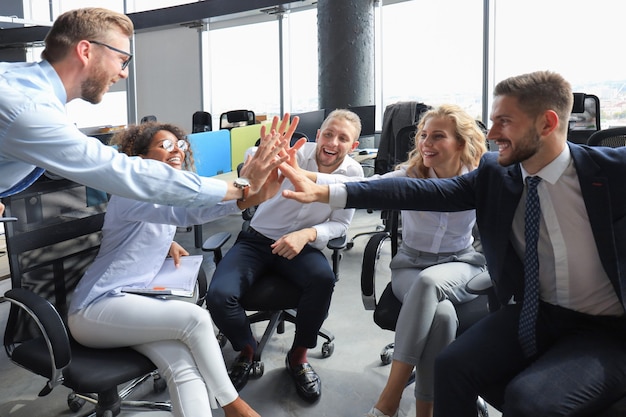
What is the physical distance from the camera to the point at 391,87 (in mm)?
8531

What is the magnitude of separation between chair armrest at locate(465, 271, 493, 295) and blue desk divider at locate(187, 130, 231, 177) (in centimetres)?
311

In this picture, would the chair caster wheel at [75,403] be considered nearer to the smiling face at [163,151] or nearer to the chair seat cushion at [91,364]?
Answer: the chair seat cushion at [91,364]

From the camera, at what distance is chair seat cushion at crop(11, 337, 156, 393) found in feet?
5.94

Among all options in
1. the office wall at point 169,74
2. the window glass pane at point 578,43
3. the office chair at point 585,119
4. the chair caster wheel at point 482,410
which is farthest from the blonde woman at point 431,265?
the office wall at point 169,74

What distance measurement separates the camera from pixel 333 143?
285 centimetres

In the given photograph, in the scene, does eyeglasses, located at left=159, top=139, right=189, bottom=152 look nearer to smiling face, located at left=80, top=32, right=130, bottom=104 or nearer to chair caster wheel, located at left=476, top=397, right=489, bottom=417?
smiling face, located at left=80, top=32, right=130, bottom=104

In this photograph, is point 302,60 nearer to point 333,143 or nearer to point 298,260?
point 333,143

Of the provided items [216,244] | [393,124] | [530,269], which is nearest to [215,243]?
[216,244]

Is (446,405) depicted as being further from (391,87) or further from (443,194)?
(391,87)

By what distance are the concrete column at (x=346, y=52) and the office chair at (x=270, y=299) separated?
490 cm

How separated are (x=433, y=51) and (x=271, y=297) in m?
6.28

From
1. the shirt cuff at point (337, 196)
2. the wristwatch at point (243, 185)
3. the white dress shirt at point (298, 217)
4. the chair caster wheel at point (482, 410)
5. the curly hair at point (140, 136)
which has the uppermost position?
the curly hair at point (140, 136)

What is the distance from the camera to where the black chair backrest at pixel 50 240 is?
203 cm

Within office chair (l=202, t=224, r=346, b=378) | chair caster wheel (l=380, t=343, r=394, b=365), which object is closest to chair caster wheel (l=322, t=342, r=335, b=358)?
office chair (l=202, t=224, r=346, b=378)
